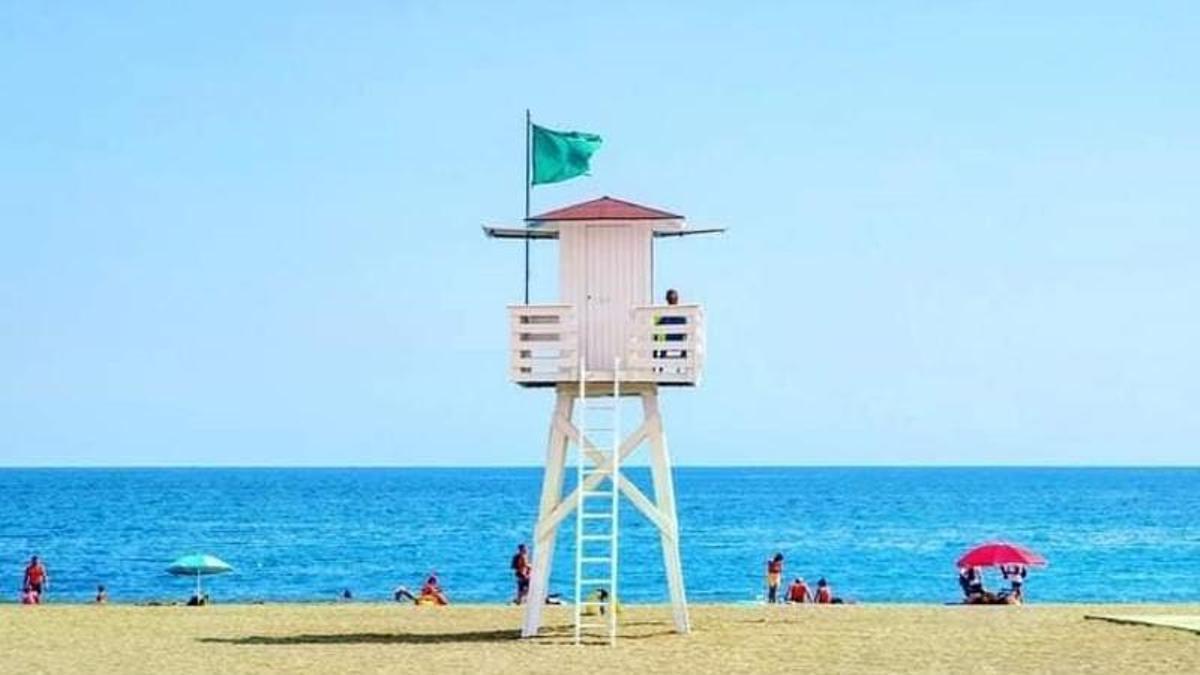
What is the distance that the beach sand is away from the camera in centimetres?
2506

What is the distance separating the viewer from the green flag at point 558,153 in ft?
99.3

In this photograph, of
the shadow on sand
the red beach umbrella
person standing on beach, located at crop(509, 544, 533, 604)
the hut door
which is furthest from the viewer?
the red beach umbrella

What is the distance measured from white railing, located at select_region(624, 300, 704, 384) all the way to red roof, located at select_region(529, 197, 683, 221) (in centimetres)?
120

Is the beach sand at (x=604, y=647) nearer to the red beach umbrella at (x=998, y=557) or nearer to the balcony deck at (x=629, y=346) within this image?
the balcony deck at (x=629, y=346)

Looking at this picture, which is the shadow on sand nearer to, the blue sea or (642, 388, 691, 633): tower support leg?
(642, 388, 691, 633): tower support leg

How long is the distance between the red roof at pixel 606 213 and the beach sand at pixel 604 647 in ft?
18.4

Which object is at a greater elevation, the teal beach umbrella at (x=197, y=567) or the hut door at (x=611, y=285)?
the hut door at (x=611, y=285)

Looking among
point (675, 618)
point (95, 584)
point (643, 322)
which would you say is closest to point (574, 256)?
point (643, 322)

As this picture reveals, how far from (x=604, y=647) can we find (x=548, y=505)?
7.65ft

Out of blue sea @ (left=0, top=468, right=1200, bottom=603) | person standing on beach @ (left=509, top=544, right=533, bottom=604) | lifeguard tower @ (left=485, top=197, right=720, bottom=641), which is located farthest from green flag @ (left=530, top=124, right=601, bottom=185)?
blue sea @ (left=0, top=468, right=1200, bottom=603)

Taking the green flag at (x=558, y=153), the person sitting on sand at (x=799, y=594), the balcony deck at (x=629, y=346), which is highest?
the green flag at (x=558, y=153)

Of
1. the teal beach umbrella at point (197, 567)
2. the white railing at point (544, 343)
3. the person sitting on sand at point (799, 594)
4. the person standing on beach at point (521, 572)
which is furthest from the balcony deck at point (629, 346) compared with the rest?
the teal beach umbrella at point (197, 567)

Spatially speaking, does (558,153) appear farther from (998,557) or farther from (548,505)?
(998,557)

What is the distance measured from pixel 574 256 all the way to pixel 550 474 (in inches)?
118
